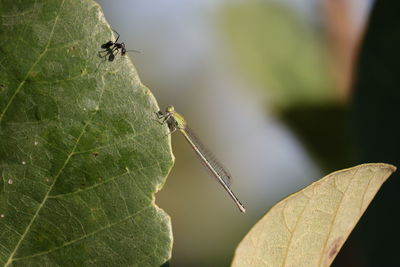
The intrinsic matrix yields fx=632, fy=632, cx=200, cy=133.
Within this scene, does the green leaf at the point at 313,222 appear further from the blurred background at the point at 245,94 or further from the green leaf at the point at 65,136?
the blurred background at the point at 245,94

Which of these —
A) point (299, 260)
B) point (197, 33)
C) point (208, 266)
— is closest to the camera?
point (299, 260)

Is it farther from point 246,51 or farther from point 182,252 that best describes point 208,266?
point 246,51

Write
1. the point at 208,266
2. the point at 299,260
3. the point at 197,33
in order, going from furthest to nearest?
the point at 197,33 → the point at 208,266 → the point at 299,260

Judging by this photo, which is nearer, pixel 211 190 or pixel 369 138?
pixel 369 138

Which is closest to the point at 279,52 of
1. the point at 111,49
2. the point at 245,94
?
A: the point at 245,94

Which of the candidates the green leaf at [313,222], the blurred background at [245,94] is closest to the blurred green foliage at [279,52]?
the blurred background at [245,94]

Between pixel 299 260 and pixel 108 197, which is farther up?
pixel 108 197

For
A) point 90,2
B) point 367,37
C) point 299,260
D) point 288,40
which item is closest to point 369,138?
point 367,37
